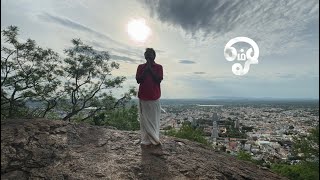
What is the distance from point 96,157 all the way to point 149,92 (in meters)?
1.74

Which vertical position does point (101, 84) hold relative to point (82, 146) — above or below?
above

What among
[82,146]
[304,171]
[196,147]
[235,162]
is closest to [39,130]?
[82,146]

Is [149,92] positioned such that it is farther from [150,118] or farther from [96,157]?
[96,157]

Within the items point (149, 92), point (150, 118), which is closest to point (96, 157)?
point (150, 118)

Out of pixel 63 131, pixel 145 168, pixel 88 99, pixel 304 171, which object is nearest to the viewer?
pixel 145 168

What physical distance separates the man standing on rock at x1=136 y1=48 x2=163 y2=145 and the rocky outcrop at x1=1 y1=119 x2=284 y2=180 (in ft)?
1.55

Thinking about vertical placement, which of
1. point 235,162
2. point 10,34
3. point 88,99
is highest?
point 10,34

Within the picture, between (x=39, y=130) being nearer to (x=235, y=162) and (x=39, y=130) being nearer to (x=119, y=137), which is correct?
(x=119, y=137)

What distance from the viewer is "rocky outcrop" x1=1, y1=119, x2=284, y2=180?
552cm

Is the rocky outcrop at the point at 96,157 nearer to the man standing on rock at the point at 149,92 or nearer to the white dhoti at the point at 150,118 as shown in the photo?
the white dhoti at the point at 150,118

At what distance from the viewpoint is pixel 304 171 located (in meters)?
22.5

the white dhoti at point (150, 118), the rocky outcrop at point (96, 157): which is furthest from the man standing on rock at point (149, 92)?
the rocky outcrop at point (96, 157)

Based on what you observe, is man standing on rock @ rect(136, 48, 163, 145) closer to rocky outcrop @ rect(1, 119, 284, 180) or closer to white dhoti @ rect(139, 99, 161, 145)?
white dhoti @ rect(139, 99, 161, 145)

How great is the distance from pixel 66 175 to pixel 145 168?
4.58 ft
